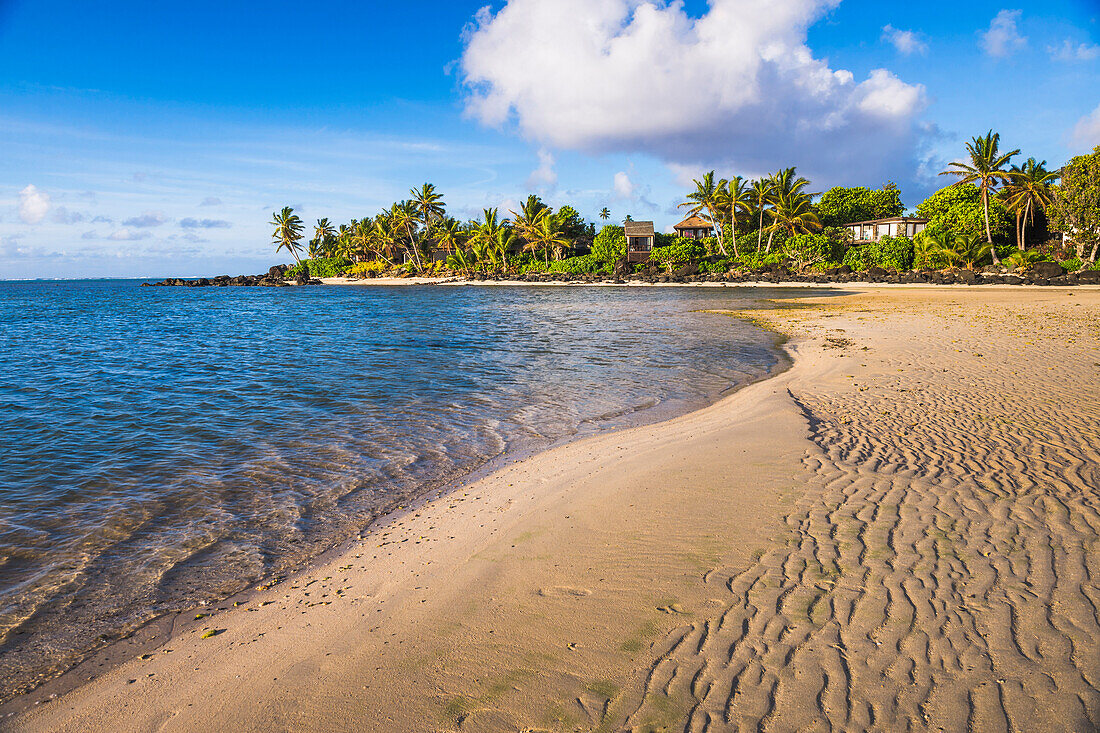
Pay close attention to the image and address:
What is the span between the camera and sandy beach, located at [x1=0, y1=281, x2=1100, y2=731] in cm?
321

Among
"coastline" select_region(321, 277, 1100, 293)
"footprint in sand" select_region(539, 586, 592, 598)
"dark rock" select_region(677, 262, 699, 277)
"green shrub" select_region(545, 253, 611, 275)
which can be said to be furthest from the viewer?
"green shrub" select_region(545, 253, 611, 275)

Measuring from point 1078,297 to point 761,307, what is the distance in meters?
16.1

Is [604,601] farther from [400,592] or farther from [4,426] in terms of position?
[4,426]

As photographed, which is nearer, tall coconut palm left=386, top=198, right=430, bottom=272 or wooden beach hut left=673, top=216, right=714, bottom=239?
wooden beach hut left=673, top=216, right=714, bottom=239

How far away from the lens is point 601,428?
10.1 m

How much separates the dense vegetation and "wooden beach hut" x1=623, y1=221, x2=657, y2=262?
1352 millimetres

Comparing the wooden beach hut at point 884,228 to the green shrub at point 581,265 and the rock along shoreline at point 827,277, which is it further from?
the green shrub at point 581,265

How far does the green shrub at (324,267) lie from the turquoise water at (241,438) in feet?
315

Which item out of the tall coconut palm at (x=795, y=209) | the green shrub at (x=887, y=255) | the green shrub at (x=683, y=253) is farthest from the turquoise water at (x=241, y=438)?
the green shrub at (x=683, y=253)

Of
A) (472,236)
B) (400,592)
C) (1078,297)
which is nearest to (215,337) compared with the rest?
(400,592)

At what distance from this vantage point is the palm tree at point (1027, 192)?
48781 millimetres

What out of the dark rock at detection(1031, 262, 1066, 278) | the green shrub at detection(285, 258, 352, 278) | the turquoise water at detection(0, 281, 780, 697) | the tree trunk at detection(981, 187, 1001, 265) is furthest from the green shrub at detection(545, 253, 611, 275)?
the turquoise water at detection(0, 281, 780, 697)

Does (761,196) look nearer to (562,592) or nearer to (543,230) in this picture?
(543,230)

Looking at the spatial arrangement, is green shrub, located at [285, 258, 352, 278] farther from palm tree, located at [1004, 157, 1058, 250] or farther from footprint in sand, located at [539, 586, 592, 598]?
footprint in sand, located at [539, 586, 592, 598]
